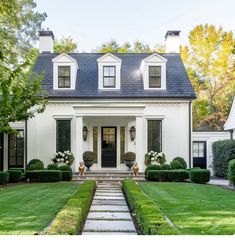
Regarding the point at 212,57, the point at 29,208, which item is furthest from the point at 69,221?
the point at 212,57

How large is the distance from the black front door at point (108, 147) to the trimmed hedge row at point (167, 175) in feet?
9.19

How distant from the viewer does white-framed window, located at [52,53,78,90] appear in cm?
1630

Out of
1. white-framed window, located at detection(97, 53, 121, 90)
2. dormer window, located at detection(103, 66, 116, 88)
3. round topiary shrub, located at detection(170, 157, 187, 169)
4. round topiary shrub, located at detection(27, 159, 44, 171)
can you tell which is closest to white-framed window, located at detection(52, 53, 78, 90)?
white-framed window, located at detection(97, 53, 121, 90)

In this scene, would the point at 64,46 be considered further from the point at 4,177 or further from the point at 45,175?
the point at 4,177

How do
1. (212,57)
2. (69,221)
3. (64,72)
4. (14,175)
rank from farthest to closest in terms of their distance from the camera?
(64,72) → (14,175) → (212,57) → (69,221)

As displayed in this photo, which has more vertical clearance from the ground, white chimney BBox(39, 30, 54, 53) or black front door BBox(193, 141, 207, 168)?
white chimney BBox(39, 30, 54, 53)

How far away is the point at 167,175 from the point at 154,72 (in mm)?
4549

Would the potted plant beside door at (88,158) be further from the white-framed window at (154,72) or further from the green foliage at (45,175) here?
the white-framed window at (154,72)

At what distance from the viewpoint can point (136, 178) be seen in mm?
14273

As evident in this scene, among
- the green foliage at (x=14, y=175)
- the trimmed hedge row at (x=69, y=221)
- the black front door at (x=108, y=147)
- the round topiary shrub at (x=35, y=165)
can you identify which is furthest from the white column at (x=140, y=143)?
the trimmed hedge row at (x=69, y=221)

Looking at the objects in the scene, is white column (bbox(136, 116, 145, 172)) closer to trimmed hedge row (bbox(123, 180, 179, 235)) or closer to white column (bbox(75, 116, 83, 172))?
white column (bbox(75, 116, 83, 172))

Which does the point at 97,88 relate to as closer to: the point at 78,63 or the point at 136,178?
the point at 78,63

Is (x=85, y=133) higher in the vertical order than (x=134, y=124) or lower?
lower

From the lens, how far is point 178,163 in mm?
14773
